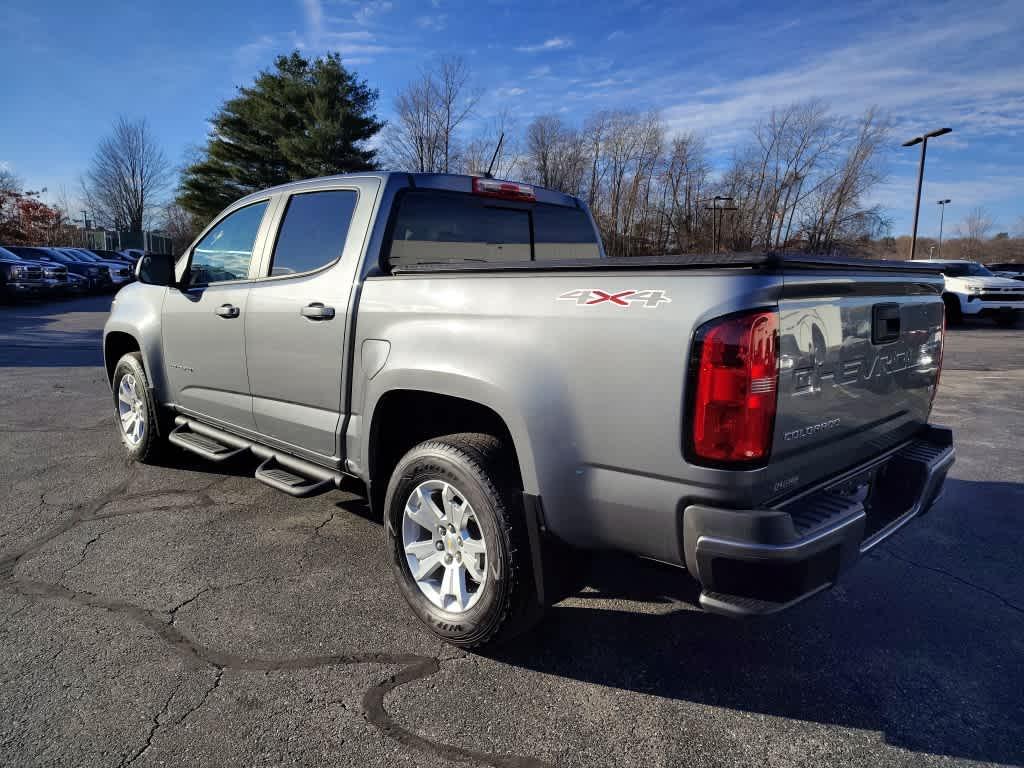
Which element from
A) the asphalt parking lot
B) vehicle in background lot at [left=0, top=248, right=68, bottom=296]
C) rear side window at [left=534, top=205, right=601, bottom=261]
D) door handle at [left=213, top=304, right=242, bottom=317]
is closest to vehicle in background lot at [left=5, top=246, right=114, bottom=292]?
vehicle in background lot at [left=0, top=248, right=68, bottom=296]

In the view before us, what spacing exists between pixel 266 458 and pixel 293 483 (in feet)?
1.80

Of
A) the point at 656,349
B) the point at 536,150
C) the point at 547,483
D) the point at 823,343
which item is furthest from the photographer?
the point at 536,150

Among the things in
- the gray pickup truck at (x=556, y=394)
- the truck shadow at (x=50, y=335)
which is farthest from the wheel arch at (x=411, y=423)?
the truck shadow at (x=50, y=335)

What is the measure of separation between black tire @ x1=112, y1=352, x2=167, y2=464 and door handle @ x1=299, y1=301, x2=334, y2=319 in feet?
6.95

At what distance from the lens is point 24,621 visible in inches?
112

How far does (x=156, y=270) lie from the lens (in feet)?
14.0

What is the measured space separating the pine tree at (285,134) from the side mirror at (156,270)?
36.3m

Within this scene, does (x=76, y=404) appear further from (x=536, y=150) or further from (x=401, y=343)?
(x=536, y=150)

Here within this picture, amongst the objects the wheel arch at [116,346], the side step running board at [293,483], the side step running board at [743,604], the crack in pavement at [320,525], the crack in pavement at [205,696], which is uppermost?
the wheel arch at [116,346]

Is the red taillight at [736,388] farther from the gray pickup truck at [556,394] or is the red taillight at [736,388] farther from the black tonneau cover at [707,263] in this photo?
the black tonneau cover at [707,263]

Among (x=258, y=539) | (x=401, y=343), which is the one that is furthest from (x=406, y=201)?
(x=258, y=539)

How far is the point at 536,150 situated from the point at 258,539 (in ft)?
131

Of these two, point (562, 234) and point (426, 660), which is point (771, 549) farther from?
point (562, 234)

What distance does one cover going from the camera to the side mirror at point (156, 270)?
4277mm
